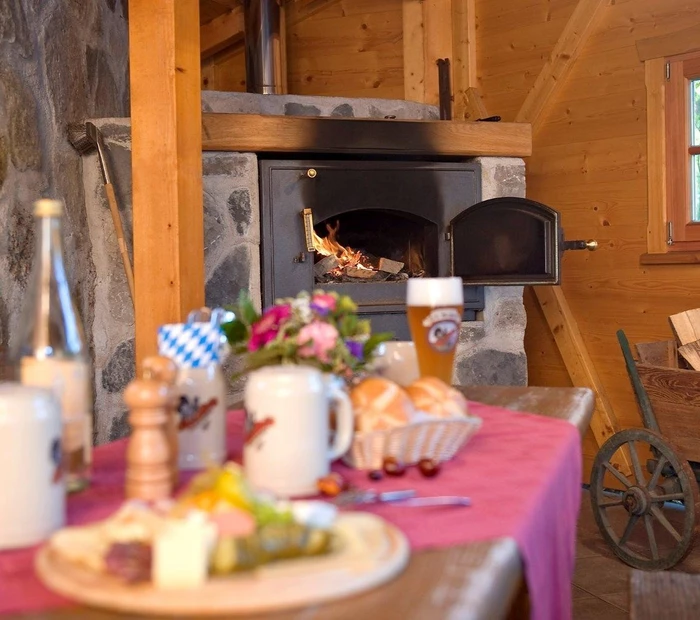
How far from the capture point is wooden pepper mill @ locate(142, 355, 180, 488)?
3.02 ft

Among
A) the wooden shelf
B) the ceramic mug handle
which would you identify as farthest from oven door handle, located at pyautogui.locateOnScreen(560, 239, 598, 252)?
the ceramic mug handle

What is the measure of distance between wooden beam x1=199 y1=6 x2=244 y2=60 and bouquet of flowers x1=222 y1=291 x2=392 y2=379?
3.85 meters

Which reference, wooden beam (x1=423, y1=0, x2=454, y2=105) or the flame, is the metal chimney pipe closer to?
wooden beam (x1=423, y1=0, x2=454, y2=105)

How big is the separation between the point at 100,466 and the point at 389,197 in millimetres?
2430

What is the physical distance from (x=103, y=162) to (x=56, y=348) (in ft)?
7.03

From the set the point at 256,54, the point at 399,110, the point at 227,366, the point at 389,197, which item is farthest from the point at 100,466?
the point at 256,54

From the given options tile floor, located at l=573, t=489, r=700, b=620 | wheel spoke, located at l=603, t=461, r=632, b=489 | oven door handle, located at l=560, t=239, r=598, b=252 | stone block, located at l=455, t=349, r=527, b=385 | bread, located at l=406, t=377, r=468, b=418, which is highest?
oven door handle, located at l=560, t=239, r=598, b=252

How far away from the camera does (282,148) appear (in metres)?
3.20

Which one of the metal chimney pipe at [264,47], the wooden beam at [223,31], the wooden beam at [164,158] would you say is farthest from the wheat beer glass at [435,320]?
the wooden beam at [223,31]

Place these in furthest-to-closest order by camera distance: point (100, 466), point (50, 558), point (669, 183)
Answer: point (669, 183) < point (100, 466) < point (50, 558)

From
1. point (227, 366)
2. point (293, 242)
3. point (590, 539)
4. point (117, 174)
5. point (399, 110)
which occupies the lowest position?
point (590, 539)

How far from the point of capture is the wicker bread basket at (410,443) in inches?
41.7

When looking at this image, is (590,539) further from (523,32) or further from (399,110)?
(523,32)

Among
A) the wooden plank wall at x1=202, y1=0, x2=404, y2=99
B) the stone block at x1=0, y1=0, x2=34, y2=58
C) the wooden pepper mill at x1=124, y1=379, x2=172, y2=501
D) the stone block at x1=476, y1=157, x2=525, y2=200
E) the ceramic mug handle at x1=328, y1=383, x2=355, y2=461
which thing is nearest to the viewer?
the wooden pepper mill at x1=124, y1=379, x2=172, y2=501
